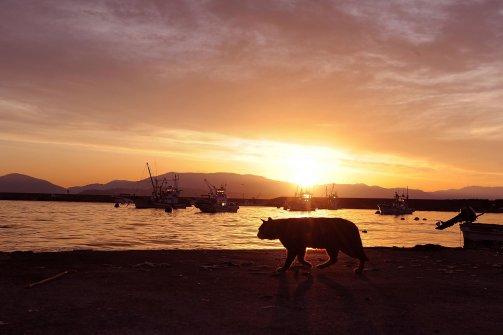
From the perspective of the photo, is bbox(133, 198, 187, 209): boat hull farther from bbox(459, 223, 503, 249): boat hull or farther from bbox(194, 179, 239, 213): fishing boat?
bbox(459, 223, 503, 249): boat hull

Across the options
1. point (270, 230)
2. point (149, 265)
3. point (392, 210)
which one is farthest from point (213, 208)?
point (149, 265)

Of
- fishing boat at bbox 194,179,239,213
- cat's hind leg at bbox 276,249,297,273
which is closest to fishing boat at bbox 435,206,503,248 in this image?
cat's hind leg at bbox 276,249,297,273

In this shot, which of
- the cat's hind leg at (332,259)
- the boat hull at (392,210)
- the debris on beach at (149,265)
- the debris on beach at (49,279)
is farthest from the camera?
the boat hull at (392,210)

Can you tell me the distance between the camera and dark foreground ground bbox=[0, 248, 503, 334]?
26.5 feet

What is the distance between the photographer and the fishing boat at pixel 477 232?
30.5m

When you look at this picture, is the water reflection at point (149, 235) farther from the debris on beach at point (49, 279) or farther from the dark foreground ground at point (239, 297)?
Answer: the debris on beach at point (49, 279)

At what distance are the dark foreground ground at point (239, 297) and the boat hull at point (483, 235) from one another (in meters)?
15.6

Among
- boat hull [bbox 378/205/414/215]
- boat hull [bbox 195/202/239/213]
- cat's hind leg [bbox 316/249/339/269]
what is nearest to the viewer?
cat's hind leg [bbox 316/249/339/269]

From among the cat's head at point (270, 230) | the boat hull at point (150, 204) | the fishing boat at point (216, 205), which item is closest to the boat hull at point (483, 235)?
the cat's head at point (270, 230)

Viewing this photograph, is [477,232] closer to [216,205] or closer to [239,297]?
[239,297]

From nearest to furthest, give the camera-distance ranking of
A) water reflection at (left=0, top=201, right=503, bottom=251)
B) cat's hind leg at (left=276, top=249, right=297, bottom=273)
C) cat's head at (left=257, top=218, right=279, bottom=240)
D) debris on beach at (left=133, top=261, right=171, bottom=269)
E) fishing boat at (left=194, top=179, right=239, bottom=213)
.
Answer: cat's hind leg at (left=276, top=249, right=297, bottom=273), debris on beach at (left=133, top=261, right=171, bottom=269), cat's head at (left=257, top=218, right=279, bottom=240), water reflection at (left=0, top=201, right=503, bottom=251), fishing boat at (left=194, top=179, right=239, bottom=213)

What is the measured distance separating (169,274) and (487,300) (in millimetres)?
8031

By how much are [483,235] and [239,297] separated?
25900 millimetres

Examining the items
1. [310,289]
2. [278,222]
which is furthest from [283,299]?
[278,222]
